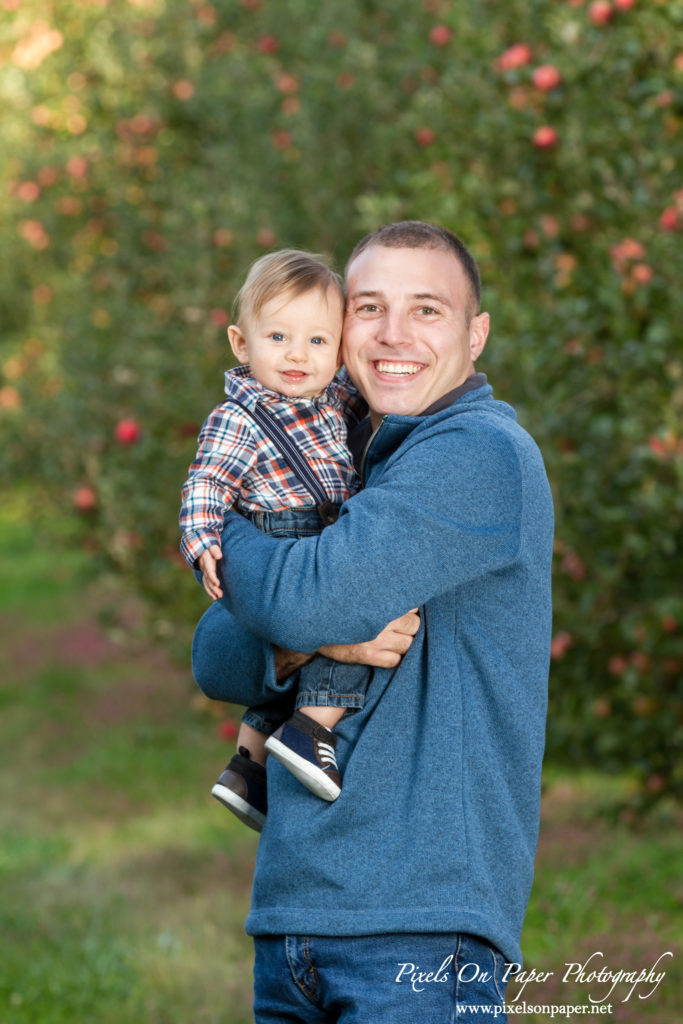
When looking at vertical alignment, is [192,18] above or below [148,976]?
above

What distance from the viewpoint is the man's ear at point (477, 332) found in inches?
97.7

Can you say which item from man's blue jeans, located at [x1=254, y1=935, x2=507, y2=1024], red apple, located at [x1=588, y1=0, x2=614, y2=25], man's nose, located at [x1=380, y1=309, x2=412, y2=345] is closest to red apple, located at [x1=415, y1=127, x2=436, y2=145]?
red apple, located at [x1=588, y1=0, x2=614, y2=25]

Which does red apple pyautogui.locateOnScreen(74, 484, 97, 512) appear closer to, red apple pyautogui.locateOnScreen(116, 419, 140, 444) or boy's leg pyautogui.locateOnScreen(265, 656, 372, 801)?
red apple pyautogui.locateOnScreen(116, 419, 140, 444)

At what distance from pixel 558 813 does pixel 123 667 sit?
20.0ft

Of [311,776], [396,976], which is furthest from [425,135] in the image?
[396,976]

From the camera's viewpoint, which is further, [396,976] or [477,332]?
[477,332]

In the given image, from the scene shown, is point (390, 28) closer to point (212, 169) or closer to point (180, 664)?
point (212, 169)

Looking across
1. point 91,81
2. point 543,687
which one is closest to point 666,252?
point 543,687

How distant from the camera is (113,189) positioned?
8.39 metres

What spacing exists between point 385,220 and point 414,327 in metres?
3.43

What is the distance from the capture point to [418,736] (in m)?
2.14

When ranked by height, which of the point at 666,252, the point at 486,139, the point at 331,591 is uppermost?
the point at 486,139

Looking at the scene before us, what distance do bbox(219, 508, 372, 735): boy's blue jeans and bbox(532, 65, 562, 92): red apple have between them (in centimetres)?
320

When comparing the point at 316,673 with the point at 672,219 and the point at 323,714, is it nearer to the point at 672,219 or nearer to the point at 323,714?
the point at 323,714
